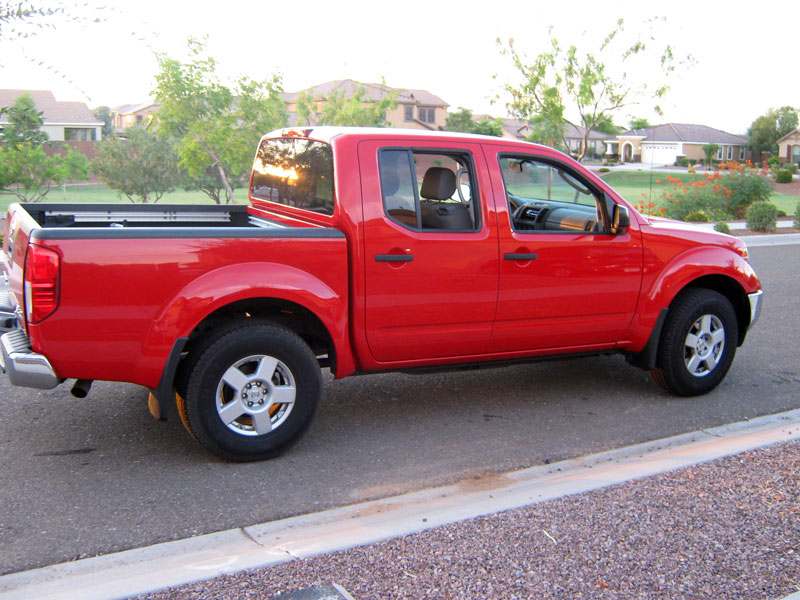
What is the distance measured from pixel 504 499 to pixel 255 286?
1.79 m

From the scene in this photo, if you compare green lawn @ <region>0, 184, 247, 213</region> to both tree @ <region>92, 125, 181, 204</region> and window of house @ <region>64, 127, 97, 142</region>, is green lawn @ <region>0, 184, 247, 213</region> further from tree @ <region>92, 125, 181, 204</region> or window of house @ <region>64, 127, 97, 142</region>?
window of house @ <region>64, 127, 97, 142</region>

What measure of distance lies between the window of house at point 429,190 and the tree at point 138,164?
70.0ft

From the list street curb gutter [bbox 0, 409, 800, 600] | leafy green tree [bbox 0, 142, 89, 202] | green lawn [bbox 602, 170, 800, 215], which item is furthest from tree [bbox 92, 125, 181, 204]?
green lawn [bbox 602, 170, 800, 215]


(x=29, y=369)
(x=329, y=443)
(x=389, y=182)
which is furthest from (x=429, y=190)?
(x=29, y=369)

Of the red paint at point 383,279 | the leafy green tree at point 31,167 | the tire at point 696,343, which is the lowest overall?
the tire at point 696,343

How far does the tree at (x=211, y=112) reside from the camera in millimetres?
17812

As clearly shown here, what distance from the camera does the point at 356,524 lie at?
159 inches

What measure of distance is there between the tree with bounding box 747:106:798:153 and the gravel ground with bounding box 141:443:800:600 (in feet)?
334

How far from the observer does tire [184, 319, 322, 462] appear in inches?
180

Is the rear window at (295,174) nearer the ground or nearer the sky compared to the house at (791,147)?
nearer the ground

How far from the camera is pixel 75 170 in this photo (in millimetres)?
21375

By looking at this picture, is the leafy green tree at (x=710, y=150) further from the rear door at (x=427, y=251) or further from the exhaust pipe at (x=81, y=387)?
the exhaust pipe at (x=81, y=387)

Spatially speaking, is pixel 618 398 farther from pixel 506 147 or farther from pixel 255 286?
pixel 255 286

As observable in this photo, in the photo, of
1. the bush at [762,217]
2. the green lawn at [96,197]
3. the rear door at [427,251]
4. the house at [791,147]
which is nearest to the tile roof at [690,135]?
the house at [791,147]
